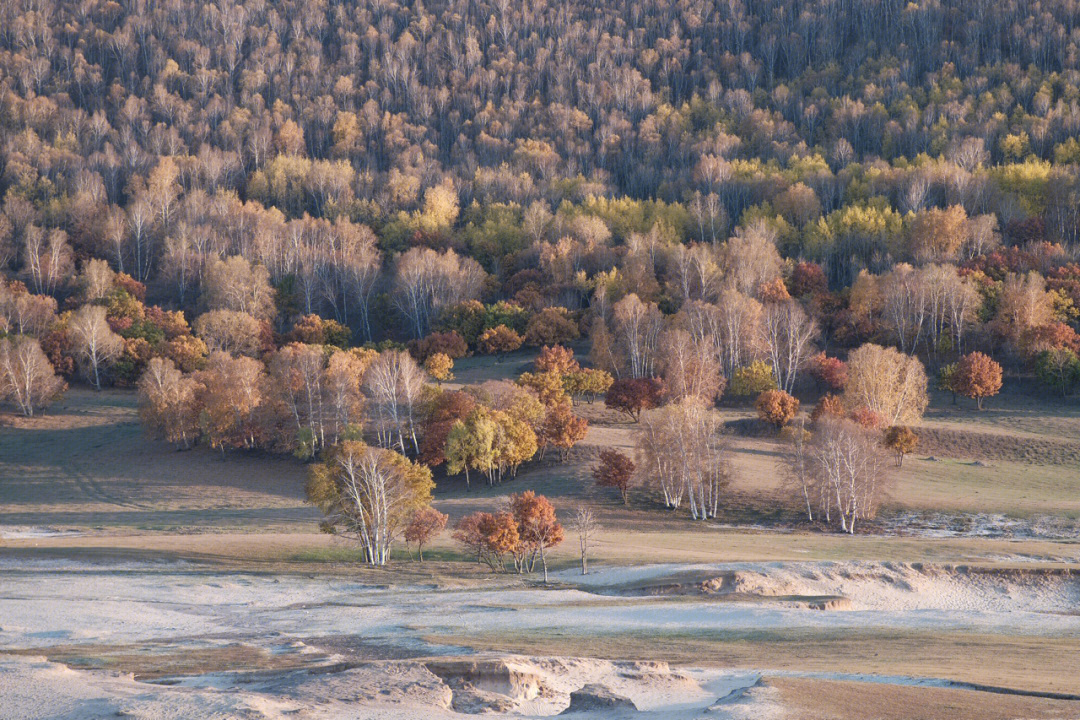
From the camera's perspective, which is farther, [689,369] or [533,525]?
[689,369]

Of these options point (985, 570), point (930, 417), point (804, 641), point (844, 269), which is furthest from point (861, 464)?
point (844, 269)

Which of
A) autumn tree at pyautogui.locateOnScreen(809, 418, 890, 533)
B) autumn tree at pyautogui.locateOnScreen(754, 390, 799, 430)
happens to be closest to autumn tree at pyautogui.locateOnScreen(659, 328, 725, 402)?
autumn tree at pyautogui.locateOnScreen(754, 390, 799, 430)

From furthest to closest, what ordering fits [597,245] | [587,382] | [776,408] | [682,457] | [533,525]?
1. [597,245]
2. [587,382]
3. [776,408]
4. [682,457]
5. [533,525]

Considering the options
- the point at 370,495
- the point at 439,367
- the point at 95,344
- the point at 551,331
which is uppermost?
the point at 95,344

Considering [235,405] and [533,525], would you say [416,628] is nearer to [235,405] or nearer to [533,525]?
[533,525]

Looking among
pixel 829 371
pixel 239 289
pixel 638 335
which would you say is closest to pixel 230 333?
pixel 239 289

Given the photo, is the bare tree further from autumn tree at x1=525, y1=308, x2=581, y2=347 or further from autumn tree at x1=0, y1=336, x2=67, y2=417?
autumn tree at x1=0, y1=336, x2=67, y2=417

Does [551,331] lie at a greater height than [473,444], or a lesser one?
greater

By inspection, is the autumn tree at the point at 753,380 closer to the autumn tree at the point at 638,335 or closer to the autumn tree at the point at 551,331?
the autumn tree at the point at 638,335

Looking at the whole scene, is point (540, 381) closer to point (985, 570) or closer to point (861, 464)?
point (861, 464)
